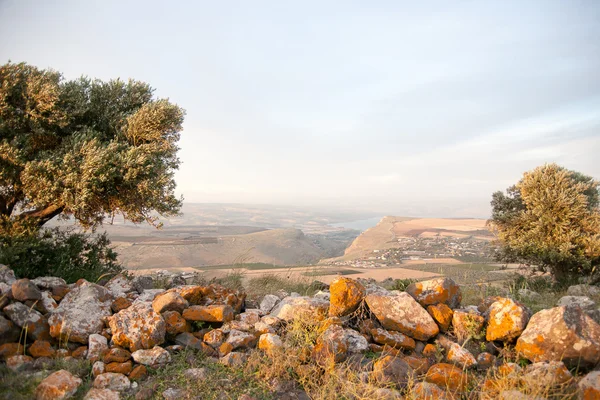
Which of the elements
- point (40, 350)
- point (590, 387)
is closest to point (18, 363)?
point (40, 350)

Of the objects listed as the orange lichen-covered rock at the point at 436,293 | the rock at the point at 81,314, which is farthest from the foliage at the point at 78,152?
the orange lichen-covered rock at the point at 436,293

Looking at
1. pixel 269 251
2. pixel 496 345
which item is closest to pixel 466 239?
pixel 269 251

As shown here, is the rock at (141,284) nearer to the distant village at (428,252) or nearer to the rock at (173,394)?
the rock at (173,394)

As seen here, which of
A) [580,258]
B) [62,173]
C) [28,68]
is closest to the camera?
[62,173]

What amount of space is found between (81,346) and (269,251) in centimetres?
4855

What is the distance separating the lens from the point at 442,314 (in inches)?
231

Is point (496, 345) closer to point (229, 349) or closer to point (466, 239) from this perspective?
point (229, 349)

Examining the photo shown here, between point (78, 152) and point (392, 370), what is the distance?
366 inches

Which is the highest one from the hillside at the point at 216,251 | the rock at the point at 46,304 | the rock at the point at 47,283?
the rock at the point at 47,283

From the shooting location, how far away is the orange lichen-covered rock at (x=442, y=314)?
19.1ft

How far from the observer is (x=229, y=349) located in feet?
17.0

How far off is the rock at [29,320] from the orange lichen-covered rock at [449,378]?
596cm

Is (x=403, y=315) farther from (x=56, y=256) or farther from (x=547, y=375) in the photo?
(x=56, y=256)

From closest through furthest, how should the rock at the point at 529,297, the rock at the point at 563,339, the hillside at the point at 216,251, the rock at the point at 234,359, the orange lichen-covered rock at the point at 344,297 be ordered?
the rock at the point at 563,339 → the rock at the point at 234,359 → the orange lichen-covered rock at the point at 344,297 → the rock at the point at 529,297 → the hillside at the point at 216,251
